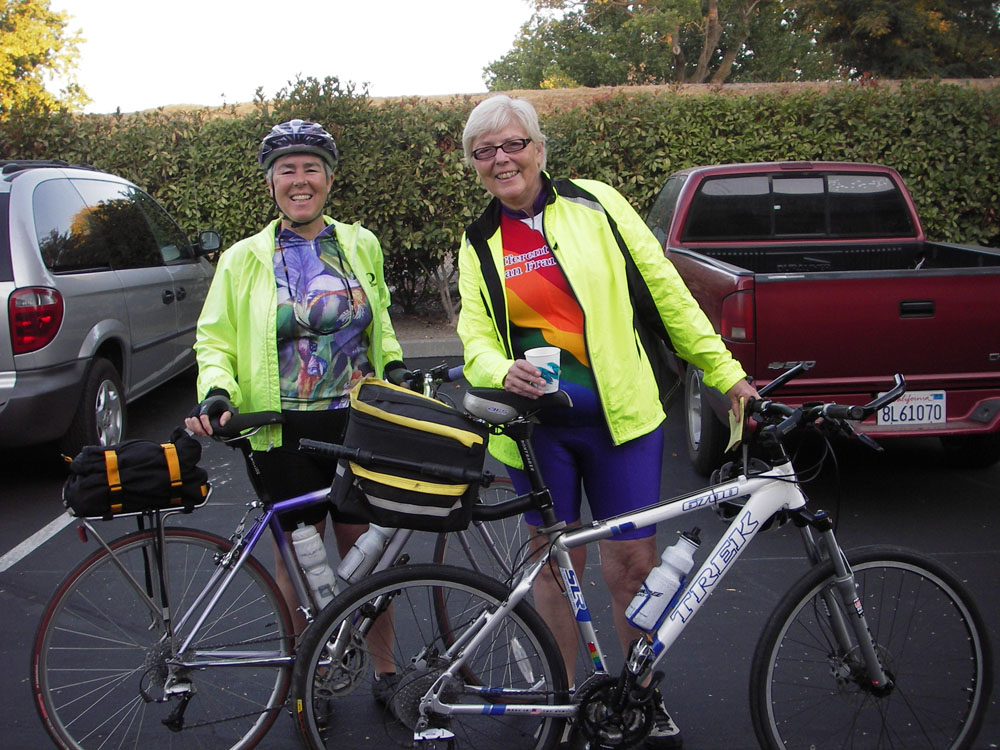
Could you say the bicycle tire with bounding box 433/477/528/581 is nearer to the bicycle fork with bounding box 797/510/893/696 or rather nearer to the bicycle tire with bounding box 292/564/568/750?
the bicycle tire with bounding box 292/564/568/750

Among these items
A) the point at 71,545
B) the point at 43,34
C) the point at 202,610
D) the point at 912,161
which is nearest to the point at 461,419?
the point at 202,610

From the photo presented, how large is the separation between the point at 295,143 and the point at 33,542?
3068 mm

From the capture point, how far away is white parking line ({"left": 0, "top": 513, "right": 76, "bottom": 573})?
4555mm

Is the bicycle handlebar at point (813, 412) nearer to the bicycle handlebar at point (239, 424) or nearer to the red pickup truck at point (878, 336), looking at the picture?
the bicycle handlebar at point (239, 424)

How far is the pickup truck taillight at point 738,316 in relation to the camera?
457 centimetres

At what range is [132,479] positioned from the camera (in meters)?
2.54

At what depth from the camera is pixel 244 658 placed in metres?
2.78

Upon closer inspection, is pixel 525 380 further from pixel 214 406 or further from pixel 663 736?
pixel 663 736

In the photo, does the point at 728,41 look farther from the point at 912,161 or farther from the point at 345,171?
the point at 345,171

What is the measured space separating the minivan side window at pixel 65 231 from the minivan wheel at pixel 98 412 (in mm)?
629

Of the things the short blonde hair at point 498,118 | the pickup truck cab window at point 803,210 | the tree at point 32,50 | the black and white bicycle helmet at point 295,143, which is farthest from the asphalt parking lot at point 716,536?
the tree at point 32,50

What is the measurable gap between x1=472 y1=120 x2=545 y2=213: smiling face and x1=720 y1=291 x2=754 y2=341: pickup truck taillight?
2163 mm

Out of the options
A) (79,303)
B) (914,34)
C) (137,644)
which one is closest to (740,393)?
(137,644)

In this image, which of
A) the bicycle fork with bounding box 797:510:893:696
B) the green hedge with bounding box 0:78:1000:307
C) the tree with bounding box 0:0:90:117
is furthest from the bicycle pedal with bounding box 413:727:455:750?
the tree with bounding box 0:0:90:117
